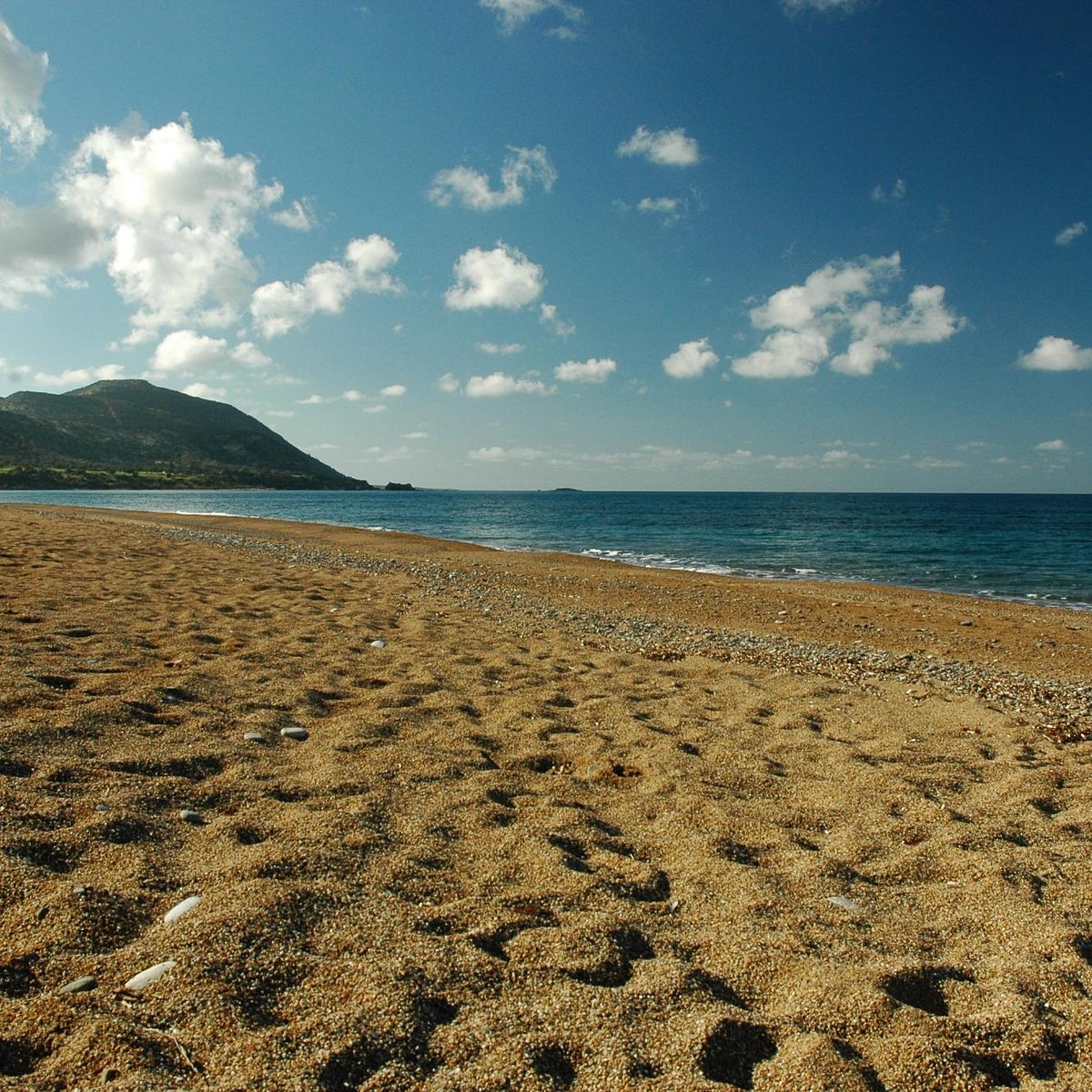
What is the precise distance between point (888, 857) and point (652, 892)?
173 cm

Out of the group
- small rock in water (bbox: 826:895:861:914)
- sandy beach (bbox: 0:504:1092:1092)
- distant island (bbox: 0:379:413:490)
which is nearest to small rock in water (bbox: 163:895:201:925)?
sandy beach (bbox: 0:504:1092:1092)

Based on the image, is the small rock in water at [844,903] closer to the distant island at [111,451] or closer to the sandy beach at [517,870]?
the sandy beach at [517,870]

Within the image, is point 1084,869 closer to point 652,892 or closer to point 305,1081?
point 652,892

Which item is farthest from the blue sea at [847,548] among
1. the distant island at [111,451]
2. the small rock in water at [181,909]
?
the distant island at [111,451]

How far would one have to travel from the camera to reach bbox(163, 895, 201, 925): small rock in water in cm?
308

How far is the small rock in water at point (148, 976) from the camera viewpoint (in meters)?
2.62

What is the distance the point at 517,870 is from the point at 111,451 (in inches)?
7286

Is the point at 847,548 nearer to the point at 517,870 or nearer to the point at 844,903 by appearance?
the point at 844,903

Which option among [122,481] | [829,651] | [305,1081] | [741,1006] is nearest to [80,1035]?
[305,1081]

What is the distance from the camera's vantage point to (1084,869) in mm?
4223

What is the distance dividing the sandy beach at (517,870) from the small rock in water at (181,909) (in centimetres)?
1

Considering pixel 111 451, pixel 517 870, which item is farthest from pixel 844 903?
pixel 111 451

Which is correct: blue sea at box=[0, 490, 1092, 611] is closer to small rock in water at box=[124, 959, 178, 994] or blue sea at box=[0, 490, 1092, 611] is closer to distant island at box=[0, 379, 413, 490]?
small rock in water at box=[124, 959, 178, 994]

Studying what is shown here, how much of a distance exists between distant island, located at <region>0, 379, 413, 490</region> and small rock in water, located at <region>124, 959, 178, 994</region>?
12119 centimetres
